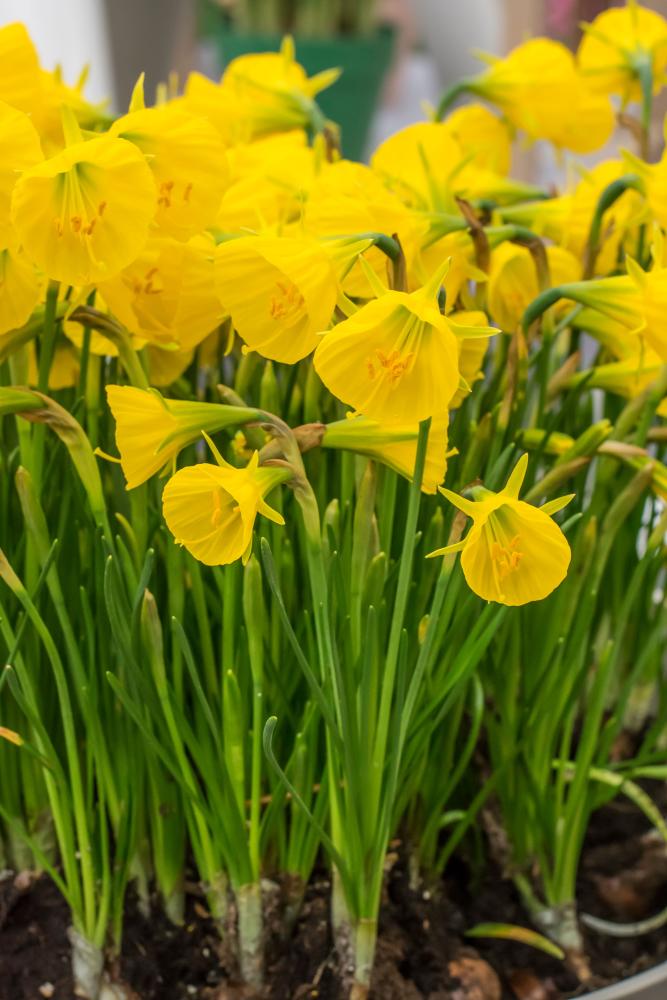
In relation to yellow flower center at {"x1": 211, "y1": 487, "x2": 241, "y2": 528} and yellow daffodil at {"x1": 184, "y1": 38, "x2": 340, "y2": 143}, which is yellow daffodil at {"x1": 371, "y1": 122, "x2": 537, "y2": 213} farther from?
yellow flower center at {"x1": 211, "y1": 487, "x2": 241, "y2": 528}

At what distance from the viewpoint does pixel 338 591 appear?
1.90ft

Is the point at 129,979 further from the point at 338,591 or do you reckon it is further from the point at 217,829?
the point at 338,591

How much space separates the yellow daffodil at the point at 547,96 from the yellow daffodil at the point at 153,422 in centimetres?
44

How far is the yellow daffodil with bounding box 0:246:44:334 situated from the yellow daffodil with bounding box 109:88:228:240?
2.6 inches

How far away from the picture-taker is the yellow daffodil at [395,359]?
0.44m

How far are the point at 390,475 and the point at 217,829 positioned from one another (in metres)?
0.21

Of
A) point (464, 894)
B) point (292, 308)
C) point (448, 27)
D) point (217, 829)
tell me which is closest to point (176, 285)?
point (292, 308)

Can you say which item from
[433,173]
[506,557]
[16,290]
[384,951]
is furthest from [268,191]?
[384,951]

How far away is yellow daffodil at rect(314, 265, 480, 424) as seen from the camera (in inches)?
17.4

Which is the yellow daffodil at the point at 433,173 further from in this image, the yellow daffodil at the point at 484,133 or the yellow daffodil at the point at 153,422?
the yellow daffodil at the point at 153,422

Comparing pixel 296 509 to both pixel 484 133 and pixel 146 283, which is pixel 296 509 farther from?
pixel 484 133

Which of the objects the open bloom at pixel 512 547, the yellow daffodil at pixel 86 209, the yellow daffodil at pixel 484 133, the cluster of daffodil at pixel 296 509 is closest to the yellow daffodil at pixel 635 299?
the cluster of daffodil at pixel 296 509

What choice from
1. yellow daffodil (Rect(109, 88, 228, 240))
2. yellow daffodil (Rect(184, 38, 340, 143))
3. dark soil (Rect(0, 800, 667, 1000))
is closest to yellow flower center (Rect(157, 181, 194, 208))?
yellow daffodil (Rect(109, 88, 228, 240))

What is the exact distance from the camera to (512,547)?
46cm
